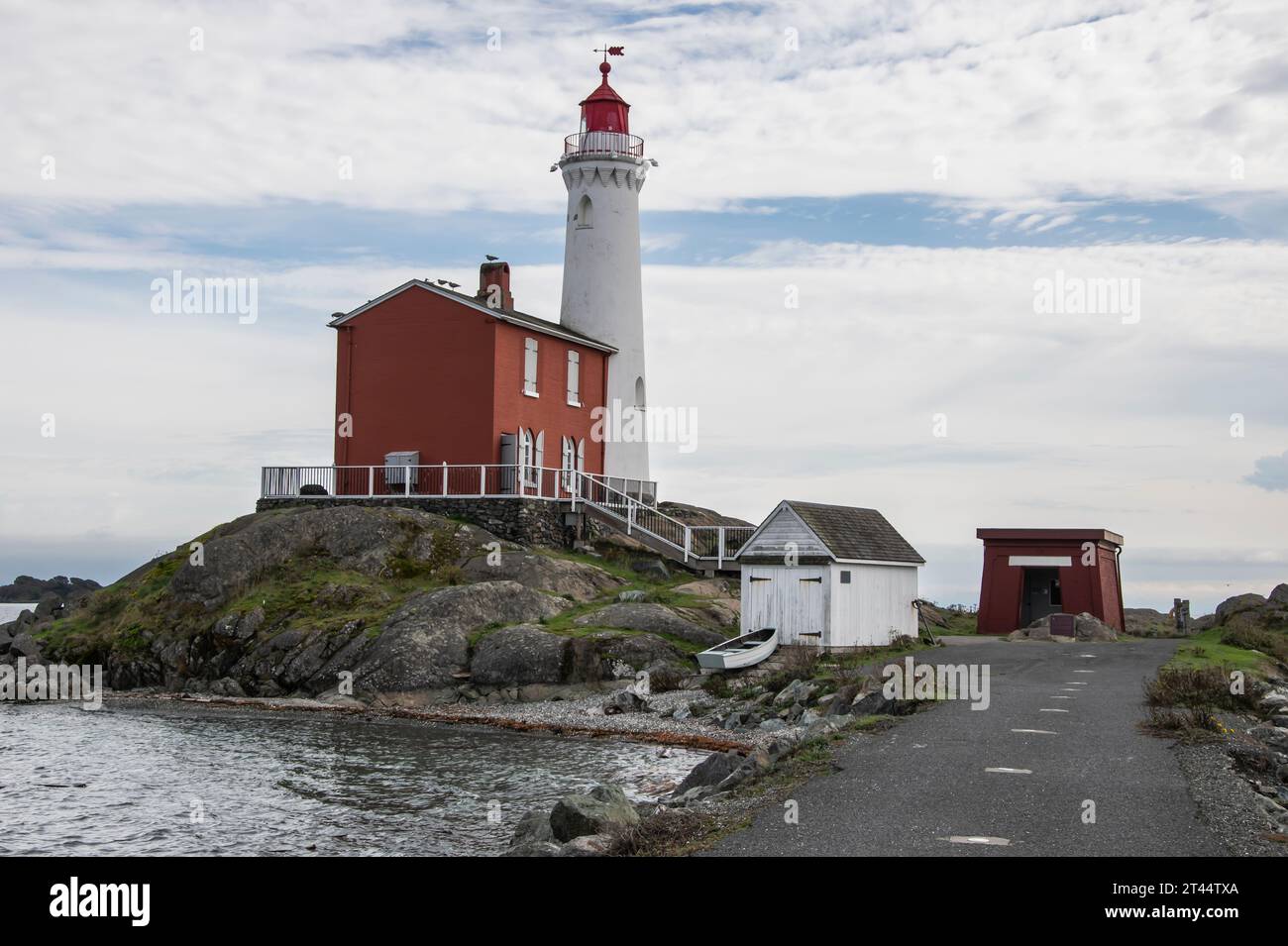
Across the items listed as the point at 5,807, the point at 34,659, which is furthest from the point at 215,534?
the point at 5,807

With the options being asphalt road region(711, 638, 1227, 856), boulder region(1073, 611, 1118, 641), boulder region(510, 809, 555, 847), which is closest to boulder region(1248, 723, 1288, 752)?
asphalt road region(711, 638, 1227, 856)

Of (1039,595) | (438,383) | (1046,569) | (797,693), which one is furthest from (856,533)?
(438,383)

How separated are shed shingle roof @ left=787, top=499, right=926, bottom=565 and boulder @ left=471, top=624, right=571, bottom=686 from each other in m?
6.62

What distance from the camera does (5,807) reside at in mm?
19391

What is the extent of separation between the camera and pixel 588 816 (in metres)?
14.3

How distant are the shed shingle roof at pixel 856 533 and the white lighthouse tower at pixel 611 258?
14.3 metres

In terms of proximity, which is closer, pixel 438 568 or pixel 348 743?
pixel 348 743

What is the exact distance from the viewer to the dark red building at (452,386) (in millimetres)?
39531

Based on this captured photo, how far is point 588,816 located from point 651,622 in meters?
16.9

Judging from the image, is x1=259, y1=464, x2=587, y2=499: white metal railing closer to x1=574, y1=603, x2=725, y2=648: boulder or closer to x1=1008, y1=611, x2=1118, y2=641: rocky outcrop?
x1=574, y1=603, x2=725, y2=648: boulder

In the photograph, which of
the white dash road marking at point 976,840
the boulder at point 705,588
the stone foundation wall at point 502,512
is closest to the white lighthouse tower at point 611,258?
the stone foundation wall at point 502,512
